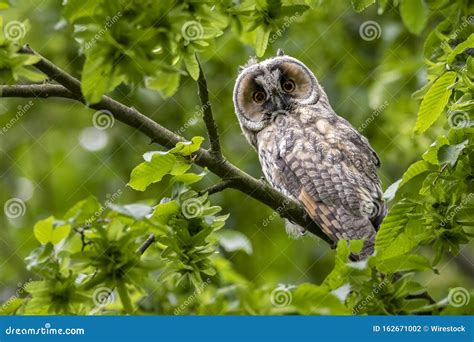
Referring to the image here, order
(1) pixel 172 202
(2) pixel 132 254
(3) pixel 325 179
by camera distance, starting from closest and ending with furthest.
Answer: (2) pixel 132 254, (1) pixel 172 202, (3) pixel 325 179

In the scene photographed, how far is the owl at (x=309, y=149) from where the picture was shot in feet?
17.6

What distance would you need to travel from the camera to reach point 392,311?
3059 millimetres

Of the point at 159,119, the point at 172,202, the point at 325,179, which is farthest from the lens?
the point at 159,119

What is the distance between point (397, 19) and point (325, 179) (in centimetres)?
321

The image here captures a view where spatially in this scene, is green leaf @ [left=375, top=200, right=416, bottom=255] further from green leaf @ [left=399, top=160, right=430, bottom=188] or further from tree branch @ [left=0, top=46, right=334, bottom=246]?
tree branch @ [left=0, top=46, right=334, bottom=246]

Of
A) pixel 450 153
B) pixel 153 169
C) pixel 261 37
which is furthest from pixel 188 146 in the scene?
pixel 450 153

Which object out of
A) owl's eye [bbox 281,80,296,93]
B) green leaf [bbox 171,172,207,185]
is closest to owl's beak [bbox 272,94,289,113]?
owl's eye [bbox 281,80,296,93]

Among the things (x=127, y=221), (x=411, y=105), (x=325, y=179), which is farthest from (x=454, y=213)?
(x=411, y=105)

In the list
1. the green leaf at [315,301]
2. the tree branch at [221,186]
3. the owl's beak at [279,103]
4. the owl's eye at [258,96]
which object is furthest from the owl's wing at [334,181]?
the green leaf at [315,301]

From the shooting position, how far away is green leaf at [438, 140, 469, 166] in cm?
324

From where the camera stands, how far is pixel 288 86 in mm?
6922

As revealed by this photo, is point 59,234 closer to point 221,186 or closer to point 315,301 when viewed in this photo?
point 315,301

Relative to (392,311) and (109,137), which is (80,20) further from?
(109,137)

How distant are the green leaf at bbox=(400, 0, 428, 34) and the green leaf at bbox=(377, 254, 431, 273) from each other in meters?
0.86
